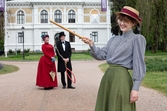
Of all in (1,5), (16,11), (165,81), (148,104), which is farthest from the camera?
(16,11)

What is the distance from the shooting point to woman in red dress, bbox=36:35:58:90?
417 inches

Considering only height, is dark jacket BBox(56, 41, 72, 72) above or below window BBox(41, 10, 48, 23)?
below

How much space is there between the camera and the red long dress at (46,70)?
10.6 meters

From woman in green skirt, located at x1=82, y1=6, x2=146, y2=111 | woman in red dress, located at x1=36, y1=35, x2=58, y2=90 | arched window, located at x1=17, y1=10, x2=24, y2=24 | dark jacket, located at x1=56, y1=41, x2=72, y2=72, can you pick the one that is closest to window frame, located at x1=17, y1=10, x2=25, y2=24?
arched window, located at x1=17, y1=10, x2=24, y2=24

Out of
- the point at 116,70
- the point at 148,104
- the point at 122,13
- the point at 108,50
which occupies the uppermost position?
the point at 122,13

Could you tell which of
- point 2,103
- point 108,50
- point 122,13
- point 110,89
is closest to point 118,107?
point 110,89

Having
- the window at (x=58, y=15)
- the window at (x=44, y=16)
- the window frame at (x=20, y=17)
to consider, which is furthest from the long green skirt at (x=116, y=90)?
the window frame at (x=20, y=17)

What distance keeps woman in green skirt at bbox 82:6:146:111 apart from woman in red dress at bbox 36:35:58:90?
680cm

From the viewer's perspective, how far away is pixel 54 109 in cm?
723

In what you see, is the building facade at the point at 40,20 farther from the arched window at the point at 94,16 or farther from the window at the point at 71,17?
the arched window at the point at 94,16

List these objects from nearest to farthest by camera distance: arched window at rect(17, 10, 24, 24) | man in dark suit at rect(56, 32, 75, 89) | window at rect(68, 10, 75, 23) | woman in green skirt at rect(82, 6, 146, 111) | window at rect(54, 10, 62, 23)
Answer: woman in green skirt at rect(82, 6, 146, 111) < man in dark suit at rect(56, 32, 75, 89) < window at rect(54, 10, 62, 23) < window at rect(68, 10, 75, 23) < arched window at rect(17, 10, 24, 24)

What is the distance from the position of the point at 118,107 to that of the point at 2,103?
5.05 meters

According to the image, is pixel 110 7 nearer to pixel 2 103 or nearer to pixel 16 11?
pixel 16 11

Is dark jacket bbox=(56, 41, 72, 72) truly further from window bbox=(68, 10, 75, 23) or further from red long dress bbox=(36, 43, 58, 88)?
window bbox=(68, 10, 75, 23)
